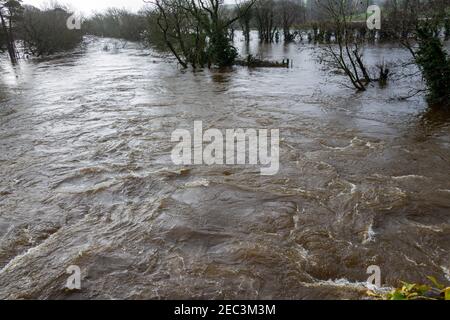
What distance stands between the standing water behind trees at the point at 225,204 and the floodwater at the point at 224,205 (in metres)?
0.03

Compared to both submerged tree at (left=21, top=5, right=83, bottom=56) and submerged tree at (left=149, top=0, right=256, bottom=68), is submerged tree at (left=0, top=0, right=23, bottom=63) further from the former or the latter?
submerged tree at (left=149, top=0, right=256, bottom=68)

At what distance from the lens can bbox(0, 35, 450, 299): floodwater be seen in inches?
223

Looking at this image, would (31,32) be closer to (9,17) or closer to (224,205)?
(9,17)

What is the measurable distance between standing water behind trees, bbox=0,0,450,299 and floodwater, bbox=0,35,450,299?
0.09ft

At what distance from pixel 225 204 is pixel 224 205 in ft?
0.14

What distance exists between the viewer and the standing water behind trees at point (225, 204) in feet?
18.7

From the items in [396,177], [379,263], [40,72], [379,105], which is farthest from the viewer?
[40,72]

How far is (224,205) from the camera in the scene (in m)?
7.72

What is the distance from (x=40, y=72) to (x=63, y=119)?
16120 mm

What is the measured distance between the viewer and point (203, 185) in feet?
28.1

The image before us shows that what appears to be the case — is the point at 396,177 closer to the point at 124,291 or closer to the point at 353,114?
the point at 353,114

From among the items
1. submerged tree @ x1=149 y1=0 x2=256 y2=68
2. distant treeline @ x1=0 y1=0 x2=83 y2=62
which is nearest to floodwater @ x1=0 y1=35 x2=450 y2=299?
submerged tree @ x1=149 y1=0 x2=256 y2=68

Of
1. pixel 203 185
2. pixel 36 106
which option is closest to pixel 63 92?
pixel 36 106

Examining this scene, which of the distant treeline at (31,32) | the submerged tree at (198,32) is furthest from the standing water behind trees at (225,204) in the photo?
the distant treeline at (31,32)
